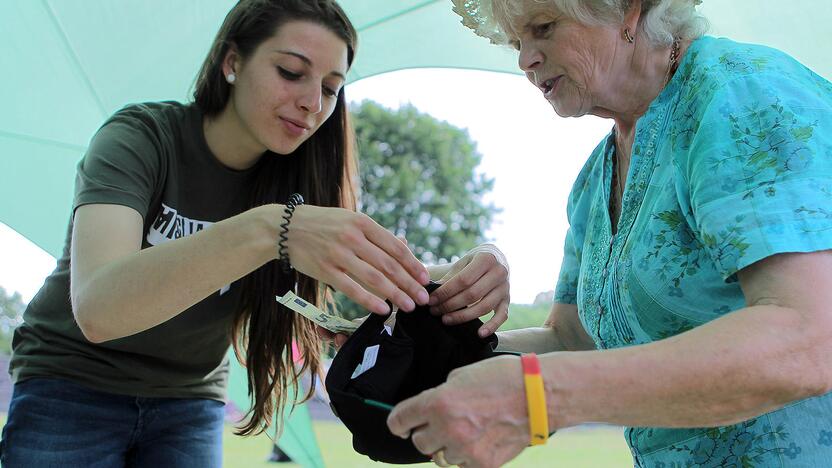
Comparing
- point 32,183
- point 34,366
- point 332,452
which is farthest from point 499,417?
point 332,452

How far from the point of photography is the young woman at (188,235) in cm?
143

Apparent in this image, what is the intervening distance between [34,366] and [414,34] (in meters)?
1.66

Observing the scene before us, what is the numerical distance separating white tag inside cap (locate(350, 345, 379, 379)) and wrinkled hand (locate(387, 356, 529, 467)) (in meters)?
0.28

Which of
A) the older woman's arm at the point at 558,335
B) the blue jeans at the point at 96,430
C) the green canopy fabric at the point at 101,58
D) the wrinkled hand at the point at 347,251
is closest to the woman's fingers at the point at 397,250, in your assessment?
the wrinkled hand at the point at 347,251

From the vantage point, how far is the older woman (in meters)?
0.93

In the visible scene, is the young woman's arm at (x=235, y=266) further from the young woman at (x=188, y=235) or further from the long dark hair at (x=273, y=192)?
the long dark hair at (x=273, y=192)

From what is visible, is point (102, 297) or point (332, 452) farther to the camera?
point (332, 452)

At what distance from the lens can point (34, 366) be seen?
1.66 metres

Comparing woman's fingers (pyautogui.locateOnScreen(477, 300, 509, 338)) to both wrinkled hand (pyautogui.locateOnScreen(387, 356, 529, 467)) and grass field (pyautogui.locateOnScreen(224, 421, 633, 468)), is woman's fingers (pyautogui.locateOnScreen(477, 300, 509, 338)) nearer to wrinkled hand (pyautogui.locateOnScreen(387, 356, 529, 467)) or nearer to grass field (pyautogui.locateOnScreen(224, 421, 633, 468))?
wrinkled hand (pyautogui.locateOnScreen(387, 356, 529, 467))

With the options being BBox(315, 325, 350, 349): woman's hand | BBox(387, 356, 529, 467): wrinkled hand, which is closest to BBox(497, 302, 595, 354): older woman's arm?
BBox(315, 325, 350, 349): woman's hand

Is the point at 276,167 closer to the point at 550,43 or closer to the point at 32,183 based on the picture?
the point at 550,43

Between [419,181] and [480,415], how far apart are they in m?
16.9

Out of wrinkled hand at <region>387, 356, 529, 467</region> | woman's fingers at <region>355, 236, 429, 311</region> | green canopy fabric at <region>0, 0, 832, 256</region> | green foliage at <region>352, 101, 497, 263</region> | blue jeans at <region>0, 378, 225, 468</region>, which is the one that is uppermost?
green foliage at <region>352, 101, 497, 263</region>

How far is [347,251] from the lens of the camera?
45.3 inches
